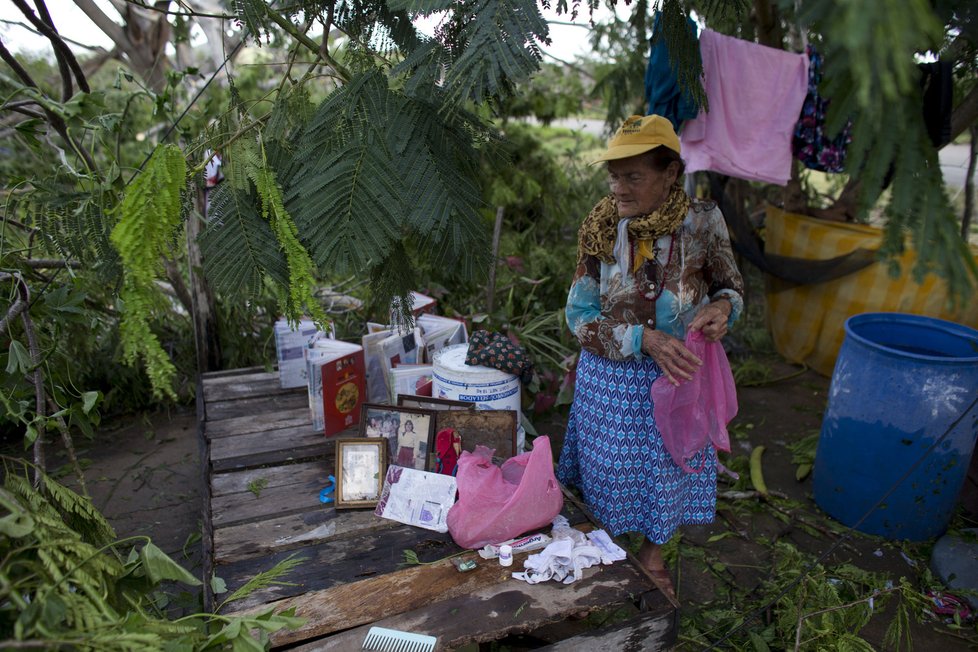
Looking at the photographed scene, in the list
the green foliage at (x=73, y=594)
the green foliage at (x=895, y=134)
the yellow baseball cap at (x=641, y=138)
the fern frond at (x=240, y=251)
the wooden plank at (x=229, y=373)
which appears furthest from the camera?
the wooden plank at (x=229, y=373)

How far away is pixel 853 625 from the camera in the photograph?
7.90 feet

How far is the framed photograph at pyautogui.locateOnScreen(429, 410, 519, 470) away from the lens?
2451 millimetres

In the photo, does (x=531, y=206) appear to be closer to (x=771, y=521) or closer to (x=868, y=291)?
(x=868, y=291)

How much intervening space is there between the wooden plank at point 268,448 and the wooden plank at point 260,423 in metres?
0.04

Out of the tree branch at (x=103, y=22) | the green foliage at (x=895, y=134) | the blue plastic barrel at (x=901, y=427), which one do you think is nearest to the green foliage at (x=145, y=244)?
the green foliage at (x=895, y=134)

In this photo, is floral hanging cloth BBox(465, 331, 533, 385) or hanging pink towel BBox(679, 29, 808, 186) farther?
hanging pink towel BBox(679, 29, 808, 186)

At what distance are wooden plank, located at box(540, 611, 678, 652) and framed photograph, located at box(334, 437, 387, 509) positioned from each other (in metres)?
0.87

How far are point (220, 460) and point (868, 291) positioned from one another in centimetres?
438

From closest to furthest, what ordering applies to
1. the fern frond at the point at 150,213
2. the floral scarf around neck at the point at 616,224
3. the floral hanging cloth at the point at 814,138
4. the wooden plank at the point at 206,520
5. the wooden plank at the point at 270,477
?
the fern frond at the point at 150,213
the wooden plank at the point at 206,520
the floral scarf around neck at the point at 616,224
the wooden plank at the point at 270,477
the floral hanging cloth at the point at 814,138

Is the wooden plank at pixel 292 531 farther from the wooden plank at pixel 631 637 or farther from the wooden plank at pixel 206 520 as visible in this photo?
the wooden plank at pixel 631 637

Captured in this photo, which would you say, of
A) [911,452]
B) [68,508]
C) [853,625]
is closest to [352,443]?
[68,508]

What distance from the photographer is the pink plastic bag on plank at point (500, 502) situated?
2.01m

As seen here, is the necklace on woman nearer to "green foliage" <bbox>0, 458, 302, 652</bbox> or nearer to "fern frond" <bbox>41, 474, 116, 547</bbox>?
"green foliage" <bbox>0, 458, 302, 652</bbox>

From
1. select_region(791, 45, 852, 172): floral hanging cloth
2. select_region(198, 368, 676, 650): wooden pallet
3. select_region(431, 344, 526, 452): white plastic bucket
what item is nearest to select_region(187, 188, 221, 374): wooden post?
select_region(198, 368, 676, 650): wooden pallet
